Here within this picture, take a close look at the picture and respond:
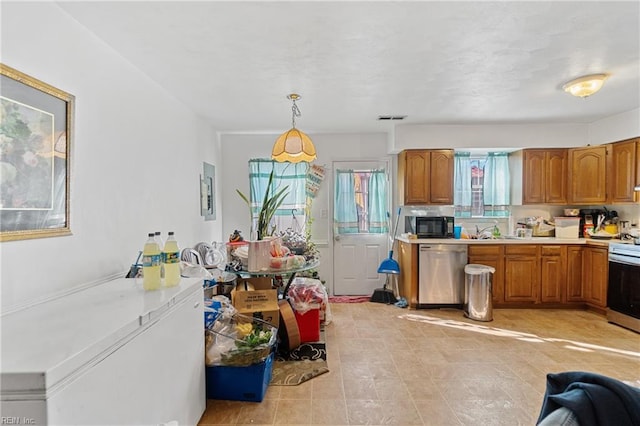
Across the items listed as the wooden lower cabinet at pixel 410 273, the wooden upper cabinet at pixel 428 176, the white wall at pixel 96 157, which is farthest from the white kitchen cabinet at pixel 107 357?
the wooden upper cabinet at pixel 428 176

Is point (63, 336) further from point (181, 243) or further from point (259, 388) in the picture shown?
point (181, 243)

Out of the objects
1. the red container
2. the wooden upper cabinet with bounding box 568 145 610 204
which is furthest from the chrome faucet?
the red container

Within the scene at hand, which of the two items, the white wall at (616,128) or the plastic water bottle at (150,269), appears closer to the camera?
the plastic water bottle at (150,269)

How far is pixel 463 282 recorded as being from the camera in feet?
13.9

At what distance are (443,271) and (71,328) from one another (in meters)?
3.96

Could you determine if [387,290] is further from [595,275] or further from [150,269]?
[150,269]

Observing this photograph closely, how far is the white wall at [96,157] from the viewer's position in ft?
4.99

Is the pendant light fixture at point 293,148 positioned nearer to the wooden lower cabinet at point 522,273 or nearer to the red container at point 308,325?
the red container at point 308,325

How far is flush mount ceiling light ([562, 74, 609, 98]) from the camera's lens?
274 centimetres

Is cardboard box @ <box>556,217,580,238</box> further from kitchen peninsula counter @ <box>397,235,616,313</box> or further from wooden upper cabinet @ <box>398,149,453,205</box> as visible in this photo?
wooden upper cabinet @ <box>398,149,453,205</box>

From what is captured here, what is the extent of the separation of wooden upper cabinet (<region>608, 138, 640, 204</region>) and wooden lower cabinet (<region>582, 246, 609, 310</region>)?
0.69 metres

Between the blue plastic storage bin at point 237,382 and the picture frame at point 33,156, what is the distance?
1.31m

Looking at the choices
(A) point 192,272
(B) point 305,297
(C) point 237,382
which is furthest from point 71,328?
(B) point 305,297

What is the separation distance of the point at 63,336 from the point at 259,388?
1.50 m
